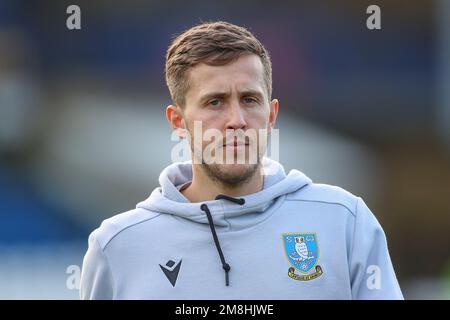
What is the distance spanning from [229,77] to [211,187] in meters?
0.28

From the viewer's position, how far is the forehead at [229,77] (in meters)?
1.68

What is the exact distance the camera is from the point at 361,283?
5.20ft

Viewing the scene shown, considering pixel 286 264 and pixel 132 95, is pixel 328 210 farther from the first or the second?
pixel 132 95

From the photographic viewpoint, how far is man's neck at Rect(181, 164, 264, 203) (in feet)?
5.73

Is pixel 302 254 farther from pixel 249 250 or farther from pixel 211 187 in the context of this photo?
pixel 211 187

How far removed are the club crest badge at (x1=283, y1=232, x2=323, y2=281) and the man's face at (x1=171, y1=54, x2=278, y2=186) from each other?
0.63 ft

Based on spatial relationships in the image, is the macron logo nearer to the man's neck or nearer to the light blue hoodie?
the light blue hoodie

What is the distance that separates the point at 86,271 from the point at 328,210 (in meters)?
0.62

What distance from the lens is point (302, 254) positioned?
164cm

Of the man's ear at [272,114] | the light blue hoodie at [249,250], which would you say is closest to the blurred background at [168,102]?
the man's ear at [272,114]

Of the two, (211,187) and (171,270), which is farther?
(211,187)

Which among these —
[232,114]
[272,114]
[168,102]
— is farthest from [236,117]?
[168,102]

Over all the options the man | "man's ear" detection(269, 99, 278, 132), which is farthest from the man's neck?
"man's ear" detection(269, 99, 278, 132)
